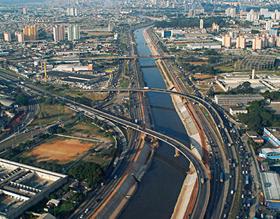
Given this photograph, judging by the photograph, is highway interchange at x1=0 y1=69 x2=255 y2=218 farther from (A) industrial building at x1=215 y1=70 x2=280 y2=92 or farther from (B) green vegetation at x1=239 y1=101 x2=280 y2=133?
(A) industrial building at x1=215 y1=70 x2=280 y2=92

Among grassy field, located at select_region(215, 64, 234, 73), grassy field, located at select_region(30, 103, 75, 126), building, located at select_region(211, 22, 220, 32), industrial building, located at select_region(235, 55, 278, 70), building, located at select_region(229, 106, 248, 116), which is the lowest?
grassy field, located at select_region(30, 103, 75, 126)

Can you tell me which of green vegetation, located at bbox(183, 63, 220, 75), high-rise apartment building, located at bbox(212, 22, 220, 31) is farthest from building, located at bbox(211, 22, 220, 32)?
green vegetation, located at bbox(183, 63, 220, 75)

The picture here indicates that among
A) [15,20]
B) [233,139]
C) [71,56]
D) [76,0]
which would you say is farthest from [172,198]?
[76,0]

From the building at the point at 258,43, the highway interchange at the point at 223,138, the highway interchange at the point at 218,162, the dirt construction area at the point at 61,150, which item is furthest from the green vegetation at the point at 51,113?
the building at the point at 258,43

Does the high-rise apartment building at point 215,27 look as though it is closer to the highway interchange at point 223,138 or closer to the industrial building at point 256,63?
the industrial building at point 256,63

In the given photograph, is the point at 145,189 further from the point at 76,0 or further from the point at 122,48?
the point at 76,0

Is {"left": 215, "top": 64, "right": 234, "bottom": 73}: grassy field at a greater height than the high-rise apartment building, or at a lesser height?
lesser

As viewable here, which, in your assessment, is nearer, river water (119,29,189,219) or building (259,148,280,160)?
river water (119,29,189,219)
